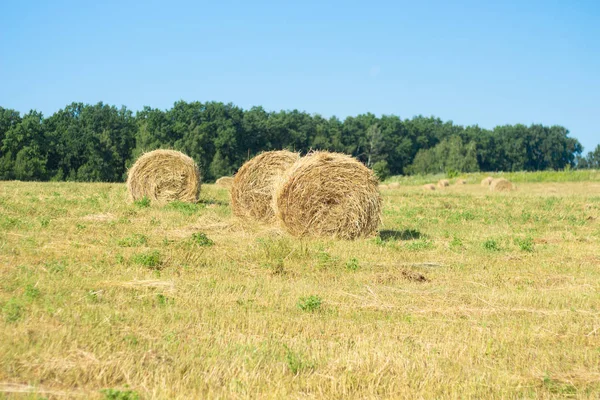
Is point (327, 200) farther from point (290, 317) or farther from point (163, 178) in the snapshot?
point (163, 178)

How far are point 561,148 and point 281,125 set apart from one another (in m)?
63.8

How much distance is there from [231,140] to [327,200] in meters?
63.0

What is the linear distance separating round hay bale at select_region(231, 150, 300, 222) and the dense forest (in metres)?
23.5

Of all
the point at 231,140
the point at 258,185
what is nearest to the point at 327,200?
the point at 258,185

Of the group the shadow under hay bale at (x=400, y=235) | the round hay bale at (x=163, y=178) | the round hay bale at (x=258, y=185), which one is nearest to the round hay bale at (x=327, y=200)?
the shadow under hay bale at (x=400, y=235)

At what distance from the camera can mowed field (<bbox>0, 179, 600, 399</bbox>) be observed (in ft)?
16.5

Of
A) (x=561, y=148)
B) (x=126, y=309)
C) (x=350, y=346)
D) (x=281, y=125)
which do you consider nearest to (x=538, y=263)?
(x=350, y=346)

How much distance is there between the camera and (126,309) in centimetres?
674

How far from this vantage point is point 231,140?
249ft

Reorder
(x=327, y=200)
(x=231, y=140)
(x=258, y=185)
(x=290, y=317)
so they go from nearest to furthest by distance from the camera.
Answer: (x=290, y=317) < (x=327, y=200) < (x=258, y=185) < (x=231, y=140)

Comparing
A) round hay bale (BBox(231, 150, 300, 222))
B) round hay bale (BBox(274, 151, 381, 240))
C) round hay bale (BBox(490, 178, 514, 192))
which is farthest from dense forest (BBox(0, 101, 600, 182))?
round hay bale (BBox(274, 151, 381, 240))

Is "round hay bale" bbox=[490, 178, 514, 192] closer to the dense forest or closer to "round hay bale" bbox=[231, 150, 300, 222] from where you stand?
the dense forest

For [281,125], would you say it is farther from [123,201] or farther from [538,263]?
[538,263]

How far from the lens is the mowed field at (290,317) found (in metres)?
5.02
